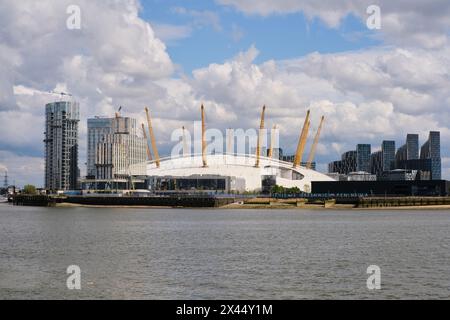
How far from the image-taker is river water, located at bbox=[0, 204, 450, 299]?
42.5 metres

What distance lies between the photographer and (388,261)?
57531mm

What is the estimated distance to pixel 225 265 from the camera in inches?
2151

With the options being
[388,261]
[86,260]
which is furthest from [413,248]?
[86,260]

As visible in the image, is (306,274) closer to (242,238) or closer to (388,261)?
(388,261)

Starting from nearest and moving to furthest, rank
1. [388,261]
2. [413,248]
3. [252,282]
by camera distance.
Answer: [252,282], [388,261], [413,248]

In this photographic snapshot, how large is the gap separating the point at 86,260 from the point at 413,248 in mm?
33438

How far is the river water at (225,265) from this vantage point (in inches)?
1672

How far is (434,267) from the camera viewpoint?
175 ft

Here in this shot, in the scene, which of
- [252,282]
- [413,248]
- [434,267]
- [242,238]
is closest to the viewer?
[252,282]

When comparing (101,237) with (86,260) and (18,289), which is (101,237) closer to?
(86,260)

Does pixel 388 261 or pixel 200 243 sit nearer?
pixel 388 261

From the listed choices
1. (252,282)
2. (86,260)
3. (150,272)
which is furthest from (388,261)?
(86,260)

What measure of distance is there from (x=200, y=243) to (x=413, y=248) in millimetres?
23148

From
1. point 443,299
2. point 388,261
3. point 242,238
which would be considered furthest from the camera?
point 242,238
